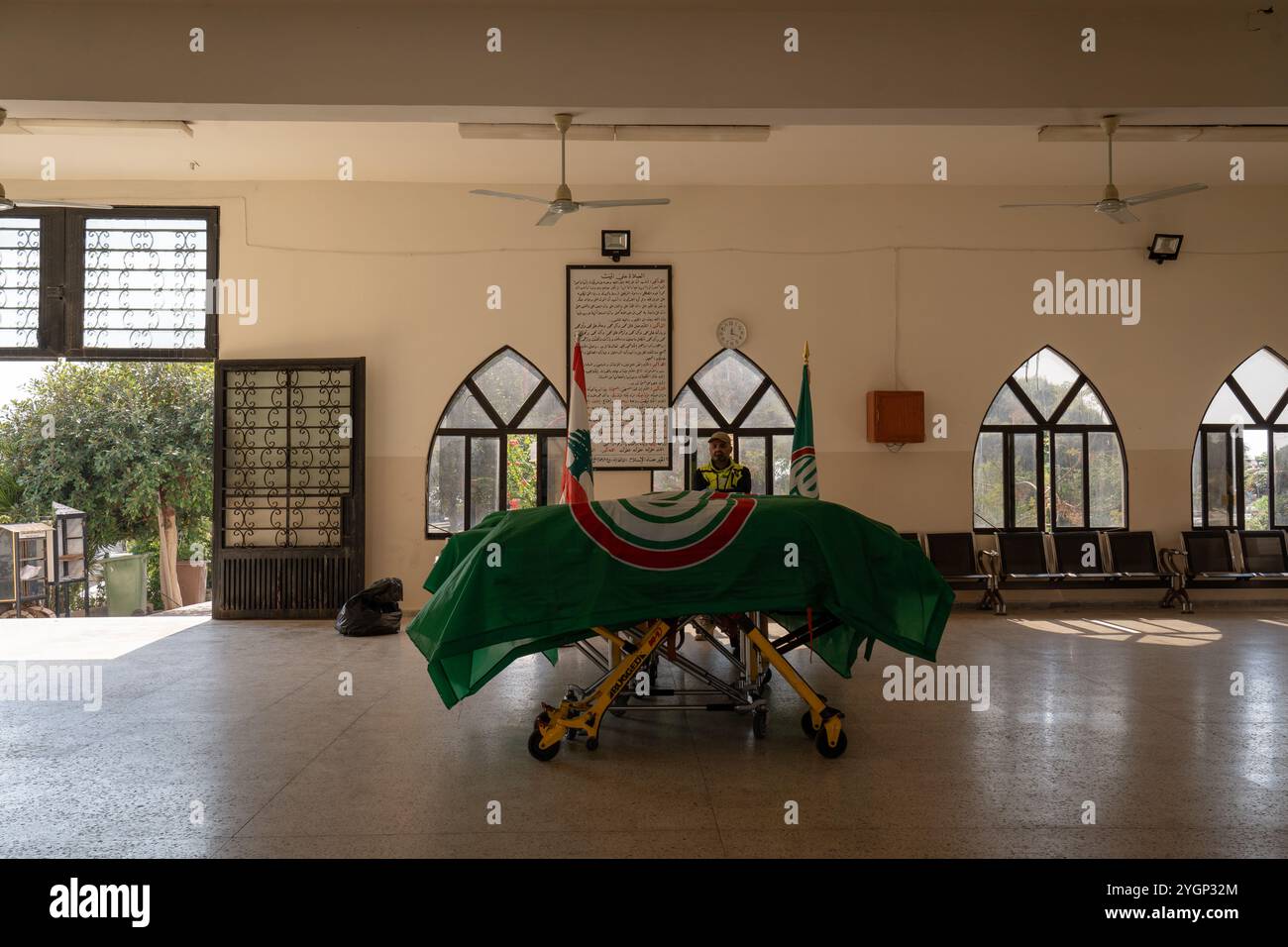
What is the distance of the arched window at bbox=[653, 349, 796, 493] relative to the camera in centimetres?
901

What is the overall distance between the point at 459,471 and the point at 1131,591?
6.67m

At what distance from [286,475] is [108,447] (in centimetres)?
613

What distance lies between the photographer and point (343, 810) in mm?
3404

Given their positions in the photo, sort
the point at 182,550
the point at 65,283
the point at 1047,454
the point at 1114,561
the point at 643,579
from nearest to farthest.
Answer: the point at 643,579 < the point at 65,283 < the point at 1114,561 < the point at 1047,454 < the point at 182,550

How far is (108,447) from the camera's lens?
13156 mm

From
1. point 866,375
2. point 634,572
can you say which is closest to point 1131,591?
point 866,375

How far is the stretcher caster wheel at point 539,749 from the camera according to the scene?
4.07 meters

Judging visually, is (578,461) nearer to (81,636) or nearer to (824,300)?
(824,300)

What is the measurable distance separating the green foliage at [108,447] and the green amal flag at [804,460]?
994 cm

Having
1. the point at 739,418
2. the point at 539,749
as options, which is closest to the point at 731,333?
the point at 739,418

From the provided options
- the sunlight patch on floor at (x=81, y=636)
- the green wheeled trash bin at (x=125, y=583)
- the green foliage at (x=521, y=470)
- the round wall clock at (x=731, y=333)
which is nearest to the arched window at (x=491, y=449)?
the green foliage at (x=521, y=470)

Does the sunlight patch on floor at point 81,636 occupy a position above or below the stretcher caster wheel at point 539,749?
below

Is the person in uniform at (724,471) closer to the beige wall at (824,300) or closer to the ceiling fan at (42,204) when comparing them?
the beige wall at (824,300)

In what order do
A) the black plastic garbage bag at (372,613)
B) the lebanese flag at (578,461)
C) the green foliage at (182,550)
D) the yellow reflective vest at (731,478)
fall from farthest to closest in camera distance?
the green foliage at (182,550) < the black plastic garbage bag at (372,613) < the yellow reflective vest at (731,478) < the lebanese flag at (578,461)
